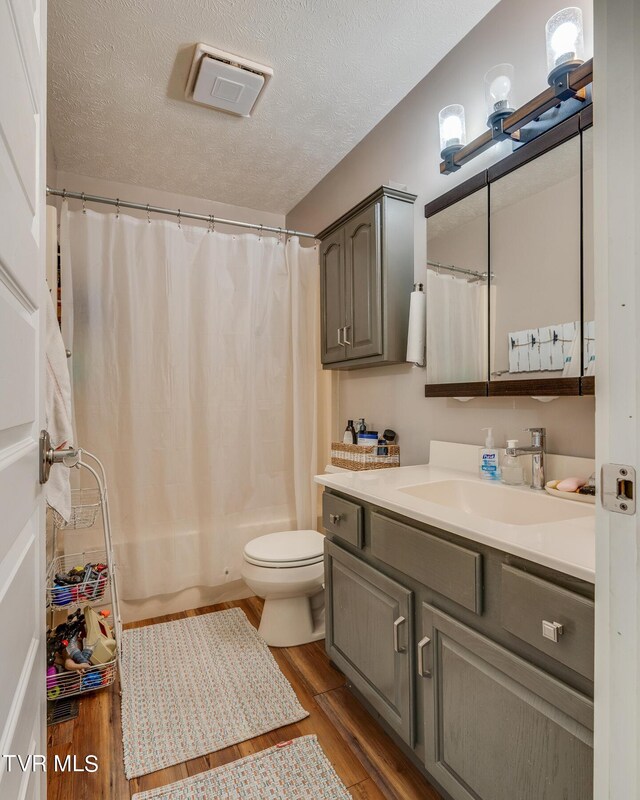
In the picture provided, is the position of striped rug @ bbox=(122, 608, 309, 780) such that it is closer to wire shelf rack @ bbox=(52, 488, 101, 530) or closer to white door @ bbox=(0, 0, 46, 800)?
wire shelf rack @ bbox=(52, 488, 101, 530)

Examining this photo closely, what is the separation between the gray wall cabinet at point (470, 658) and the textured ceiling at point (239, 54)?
1.77 meters

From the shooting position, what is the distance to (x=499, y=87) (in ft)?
5.01

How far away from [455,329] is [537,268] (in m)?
0.40

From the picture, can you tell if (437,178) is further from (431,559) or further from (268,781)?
(268,781)

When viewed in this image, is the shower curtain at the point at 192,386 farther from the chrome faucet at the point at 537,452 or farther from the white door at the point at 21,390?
the white door at the point at 21,390

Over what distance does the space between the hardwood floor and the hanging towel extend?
738 mm

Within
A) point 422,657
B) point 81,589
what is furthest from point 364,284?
point 81,589

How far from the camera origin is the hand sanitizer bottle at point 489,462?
1.58 metres

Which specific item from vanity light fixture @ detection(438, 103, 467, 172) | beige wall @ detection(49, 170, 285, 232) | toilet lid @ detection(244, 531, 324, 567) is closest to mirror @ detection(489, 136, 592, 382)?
vanity light fixture @ detection(438, 103, 467, 172)

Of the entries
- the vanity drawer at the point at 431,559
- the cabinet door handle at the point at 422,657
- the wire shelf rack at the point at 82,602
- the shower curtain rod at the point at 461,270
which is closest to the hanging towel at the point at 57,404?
the wire shelf rack at the point at 82,602

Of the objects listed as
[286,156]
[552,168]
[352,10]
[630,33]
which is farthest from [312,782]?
[286,156]

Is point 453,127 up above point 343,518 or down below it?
above

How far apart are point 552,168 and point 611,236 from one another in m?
1.05

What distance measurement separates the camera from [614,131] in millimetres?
554
